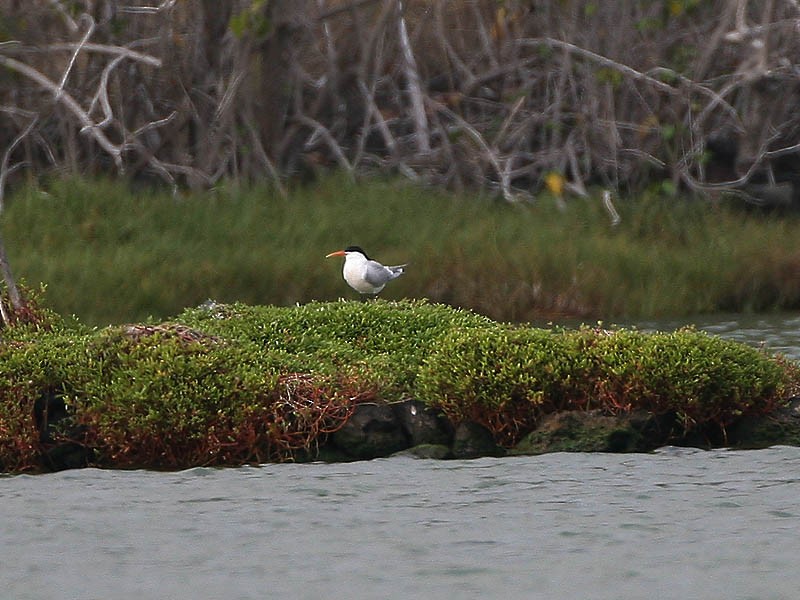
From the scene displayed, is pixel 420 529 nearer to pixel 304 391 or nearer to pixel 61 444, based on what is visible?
pixel 304 391

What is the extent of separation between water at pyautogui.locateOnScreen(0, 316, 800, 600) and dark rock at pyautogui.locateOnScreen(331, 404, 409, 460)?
0.75 ft

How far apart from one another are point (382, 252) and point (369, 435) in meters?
7.33

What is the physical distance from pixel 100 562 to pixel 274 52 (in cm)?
1207

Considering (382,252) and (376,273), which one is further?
(382,252)

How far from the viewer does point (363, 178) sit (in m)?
19.4

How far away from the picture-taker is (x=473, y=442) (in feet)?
34.5

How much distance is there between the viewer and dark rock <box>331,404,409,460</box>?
1045 centimetres

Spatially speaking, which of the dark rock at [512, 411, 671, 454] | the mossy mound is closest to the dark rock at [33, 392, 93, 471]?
the mossy mound

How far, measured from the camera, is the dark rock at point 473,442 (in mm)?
10492

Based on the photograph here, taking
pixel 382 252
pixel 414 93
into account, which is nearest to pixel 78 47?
pixel 382 252

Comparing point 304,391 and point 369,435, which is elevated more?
point 304,391

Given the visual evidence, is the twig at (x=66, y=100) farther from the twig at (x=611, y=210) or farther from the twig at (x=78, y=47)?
the twig at (x=611, y=210)

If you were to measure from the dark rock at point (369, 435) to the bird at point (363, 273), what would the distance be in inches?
207

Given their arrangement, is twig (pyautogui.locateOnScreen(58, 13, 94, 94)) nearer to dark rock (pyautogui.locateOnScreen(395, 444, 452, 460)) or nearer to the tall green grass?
the tall green grass
